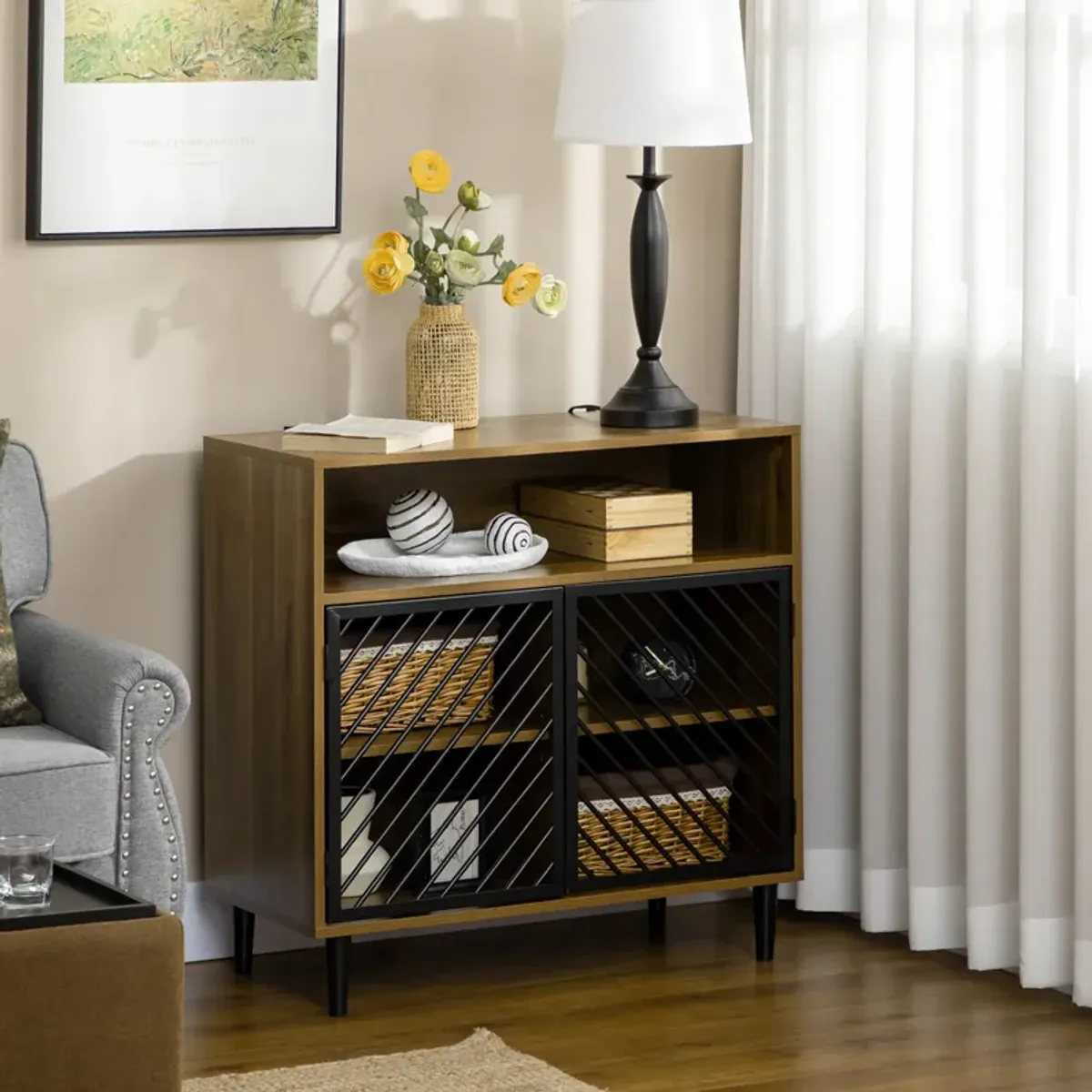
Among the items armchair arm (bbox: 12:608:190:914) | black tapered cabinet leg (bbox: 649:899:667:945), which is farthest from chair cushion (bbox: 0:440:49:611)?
black tapered cabinet leg (bbox: 649:899:667:945)

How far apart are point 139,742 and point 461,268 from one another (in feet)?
3.32

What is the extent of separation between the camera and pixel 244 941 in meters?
3.67

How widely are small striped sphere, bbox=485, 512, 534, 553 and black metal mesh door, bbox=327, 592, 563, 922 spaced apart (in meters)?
0.10

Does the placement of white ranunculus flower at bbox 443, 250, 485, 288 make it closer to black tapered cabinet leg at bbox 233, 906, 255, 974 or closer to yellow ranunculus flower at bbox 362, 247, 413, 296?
yellow ranunculus flower at bbox 362, 247, 413, 296

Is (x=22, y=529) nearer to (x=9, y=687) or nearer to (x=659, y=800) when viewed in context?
(x=9, y=687)

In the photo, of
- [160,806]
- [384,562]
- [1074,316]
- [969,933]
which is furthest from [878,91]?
[160,806]

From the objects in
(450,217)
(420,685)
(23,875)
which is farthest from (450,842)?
(23,875)

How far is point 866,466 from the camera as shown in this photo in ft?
12.4

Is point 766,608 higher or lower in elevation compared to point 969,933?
higher

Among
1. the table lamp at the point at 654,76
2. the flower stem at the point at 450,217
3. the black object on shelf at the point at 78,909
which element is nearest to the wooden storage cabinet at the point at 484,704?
the flower stem at the point at 450,217

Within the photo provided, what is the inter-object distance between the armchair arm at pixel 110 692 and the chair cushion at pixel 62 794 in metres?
0.05

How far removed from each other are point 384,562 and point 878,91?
117cm

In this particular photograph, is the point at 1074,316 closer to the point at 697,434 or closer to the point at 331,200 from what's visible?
the point at 697,434

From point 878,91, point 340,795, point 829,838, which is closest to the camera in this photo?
point 340,795
